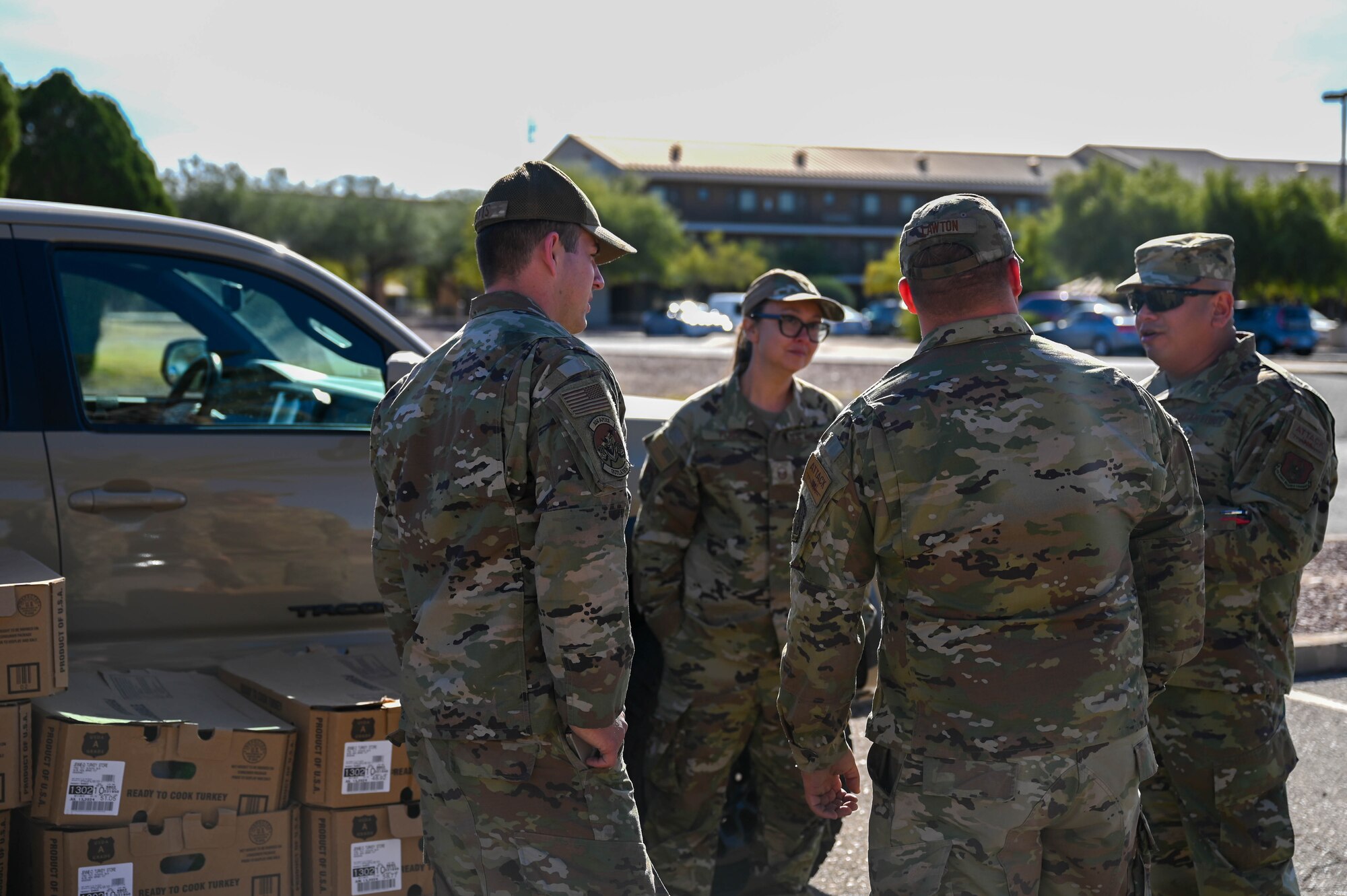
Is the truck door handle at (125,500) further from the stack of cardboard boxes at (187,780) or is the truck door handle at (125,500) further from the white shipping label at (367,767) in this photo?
the white shipping label at (367,767)

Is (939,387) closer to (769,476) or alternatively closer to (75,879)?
(769,476)

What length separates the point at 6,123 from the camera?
20.0 meters

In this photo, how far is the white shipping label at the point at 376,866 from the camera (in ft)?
9.95

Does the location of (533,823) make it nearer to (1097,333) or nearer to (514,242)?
(514,242)

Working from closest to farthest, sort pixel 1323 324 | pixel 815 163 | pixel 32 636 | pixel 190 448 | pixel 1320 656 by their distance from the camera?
1. pixel 32 636
2. pixel 190 448
3. pixel 1320 656
4. pixel 1323 324
5. pixel 815 163

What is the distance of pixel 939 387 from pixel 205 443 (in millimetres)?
2128

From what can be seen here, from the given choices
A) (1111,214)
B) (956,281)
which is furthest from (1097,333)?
(956,281)

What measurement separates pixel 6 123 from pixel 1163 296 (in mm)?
21294

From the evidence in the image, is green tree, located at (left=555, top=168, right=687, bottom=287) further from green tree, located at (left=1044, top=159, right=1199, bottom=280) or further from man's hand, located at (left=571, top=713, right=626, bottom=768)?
man's hand, located at (left=571, top=713, right=626, bottom=768)

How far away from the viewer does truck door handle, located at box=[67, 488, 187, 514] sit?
10.5 feet

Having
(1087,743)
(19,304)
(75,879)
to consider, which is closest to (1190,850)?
(1087,743)

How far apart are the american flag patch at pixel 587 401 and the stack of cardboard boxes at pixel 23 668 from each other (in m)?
1.37

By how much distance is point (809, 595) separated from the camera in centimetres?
244

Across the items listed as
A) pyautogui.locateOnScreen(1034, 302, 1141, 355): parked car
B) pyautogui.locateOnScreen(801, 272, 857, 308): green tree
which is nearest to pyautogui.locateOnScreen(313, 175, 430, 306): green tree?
pyautogui.locateOnScreen(801, 272, 857, 308): green tree
